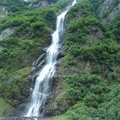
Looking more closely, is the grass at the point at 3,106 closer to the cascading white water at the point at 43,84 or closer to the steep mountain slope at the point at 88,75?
the cascading white water at the point at 43,84

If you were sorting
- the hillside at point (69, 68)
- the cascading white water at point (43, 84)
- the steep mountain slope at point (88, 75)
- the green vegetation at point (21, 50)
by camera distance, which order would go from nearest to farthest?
the steep mountain slope at point (88, 75) → the hillside at point (69, 68) → the cascading white water at point (43, 84) → the green vegetation at point (21, 50)

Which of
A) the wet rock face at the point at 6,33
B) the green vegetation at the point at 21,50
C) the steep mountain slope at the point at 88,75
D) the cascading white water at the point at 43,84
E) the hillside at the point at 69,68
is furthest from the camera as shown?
the wet rock face at the point at 6,33

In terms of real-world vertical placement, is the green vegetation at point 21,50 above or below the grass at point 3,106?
above

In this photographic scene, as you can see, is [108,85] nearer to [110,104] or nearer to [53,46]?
[110,104]

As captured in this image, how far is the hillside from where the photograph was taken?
31938mm

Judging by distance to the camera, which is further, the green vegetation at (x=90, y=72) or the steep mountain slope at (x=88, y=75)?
the steep mountain slope at (x=88, y=75)

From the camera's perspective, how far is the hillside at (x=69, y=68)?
31938mm

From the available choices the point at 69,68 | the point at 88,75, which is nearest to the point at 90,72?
the point at 88,75

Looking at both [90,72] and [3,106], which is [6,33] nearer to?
[3,106]

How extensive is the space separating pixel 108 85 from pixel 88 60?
5.01 meters

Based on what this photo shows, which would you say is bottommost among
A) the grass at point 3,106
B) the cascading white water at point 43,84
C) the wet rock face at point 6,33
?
the grass at point 3,106

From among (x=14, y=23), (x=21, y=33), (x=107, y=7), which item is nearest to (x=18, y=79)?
(x=21, y=33)

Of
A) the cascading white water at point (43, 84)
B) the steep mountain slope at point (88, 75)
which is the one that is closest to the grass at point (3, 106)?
the cascading white water at point (43, 84)

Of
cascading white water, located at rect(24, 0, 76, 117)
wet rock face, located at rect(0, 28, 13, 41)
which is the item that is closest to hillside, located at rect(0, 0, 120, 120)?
wet rock face, located at rect(0, 28, 13, 41)
